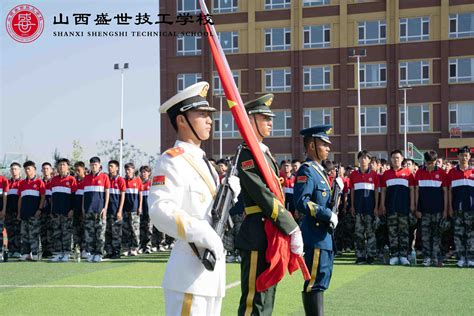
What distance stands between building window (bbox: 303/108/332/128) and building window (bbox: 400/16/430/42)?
6971 millimetres

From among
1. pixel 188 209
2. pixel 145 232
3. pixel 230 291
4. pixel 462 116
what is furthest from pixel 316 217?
pixel 462 116

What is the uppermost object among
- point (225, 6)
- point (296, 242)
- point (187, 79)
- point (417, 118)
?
point (225, 6)

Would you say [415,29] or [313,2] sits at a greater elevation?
[313,2]

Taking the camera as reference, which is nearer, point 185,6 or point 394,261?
Result: point 394,261

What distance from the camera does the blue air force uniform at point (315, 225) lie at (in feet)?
21.8

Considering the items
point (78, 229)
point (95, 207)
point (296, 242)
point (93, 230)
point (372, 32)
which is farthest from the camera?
Result: point (372, 32)

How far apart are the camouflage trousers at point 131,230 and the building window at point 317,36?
3321 centimetres

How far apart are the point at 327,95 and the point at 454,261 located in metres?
33.4

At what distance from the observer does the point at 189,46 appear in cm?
5078

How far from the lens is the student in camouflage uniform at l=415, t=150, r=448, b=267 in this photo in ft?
45.3

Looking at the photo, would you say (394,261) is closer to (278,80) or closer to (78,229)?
(78,229)

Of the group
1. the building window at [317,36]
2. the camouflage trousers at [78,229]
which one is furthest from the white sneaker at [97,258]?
the building window at [317,36]

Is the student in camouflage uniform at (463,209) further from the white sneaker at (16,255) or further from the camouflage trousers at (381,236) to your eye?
the white sneaker at (16,255)

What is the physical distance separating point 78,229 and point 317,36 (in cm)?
3456
